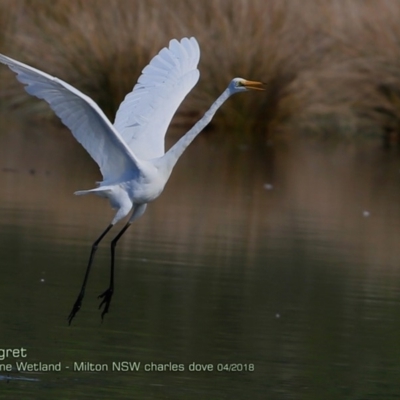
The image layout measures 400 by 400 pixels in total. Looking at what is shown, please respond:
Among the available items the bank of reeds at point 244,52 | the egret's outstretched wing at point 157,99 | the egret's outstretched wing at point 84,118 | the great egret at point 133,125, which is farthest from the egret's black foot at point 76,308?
the bank of reeds at point 244,52

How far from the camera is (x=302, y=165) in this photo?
59.2ft

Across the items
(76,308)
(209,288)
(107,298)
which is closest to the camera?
(76,308)

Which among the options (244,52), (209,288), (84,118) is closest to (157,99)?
(84,118)

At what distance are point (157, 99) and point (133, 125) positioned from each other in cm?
28

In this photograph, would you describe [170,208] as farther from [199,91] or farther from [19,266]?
[199,91]

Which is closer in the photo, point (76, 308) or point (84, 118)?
point (76, 308)

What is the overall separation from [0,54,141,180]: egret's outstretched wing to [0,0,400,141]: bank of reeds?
12405 millimetres

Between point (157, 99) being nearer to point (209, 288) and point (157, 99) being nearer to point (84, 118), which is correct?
point (84, 118)

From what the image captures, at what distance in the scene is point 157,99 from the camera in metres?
9.31

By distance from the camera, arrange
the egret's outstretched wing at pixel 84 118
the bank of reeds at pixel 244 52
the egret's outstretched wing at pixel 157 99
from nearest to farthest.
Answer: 1. the egret's outstretched wing at pixel 84 118
2. the egret's outstretched wing at pixel 157 99
3. the bank of reeds at pixel 244 52

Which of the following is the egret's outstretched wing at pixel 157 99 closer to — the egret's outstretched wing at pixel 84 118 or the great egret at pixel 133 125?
the great egret at pixel 133 125

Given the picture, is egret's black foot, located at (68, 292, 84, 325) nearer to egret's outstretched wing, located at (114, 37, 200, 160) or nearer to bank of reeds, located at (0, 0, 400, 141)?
egret's outstretched wing, located at (114, 37, 200, 160)

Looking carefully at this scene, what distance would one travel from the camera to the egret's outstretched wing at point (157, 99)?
29.7 ft

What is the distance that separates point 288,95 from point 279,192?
7.40 m
